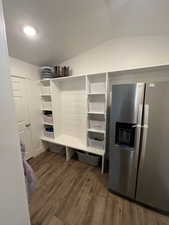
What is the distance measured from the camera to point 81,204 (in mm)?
1522

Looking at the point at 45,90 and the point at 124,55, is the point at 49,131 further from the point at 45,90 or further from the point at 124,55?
the point at 124,55

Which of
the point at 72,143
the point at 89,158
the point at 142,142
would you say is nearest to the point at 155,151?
the point at 142,142

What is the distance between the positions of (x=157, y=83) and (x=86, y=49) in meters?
1.59

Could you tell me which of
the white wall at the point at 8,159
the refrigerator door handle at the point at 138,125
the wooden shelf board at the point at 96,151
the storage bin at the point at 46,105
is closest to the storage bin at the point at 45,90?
the storage bin at the point at 46,105

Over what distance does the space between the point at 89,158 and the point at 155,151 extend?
138cm

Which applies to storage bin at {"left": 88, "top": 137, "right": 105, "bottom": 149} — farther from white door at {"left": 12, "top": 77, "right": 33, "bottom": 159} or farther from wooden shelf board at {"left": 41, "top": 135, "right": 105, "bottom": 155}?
white door at {"left": 12, "top": 77, "right": 33, "bottom": 159}

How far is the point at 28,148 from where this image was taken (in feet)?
8.29

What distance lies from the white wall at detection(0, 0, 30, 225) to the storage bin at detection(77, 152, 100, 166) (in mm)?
1544

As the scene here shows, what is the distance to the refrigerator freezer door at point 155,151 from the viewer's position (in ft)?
3.86

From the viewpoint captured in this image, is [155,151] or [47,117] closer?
[155,151]

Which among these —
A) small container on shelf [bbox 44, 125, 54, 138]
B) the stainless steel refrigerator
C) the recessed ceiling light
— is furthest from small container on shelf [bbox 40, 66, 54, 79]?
the stainless steel refrigerator

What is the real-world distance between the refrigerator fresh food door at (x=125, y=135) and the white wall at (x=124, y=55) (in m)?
0.87

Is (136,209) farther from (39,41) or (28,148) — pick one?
(39,41)

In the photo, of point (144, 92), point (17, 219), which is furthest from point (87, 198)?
point (144, 92)
